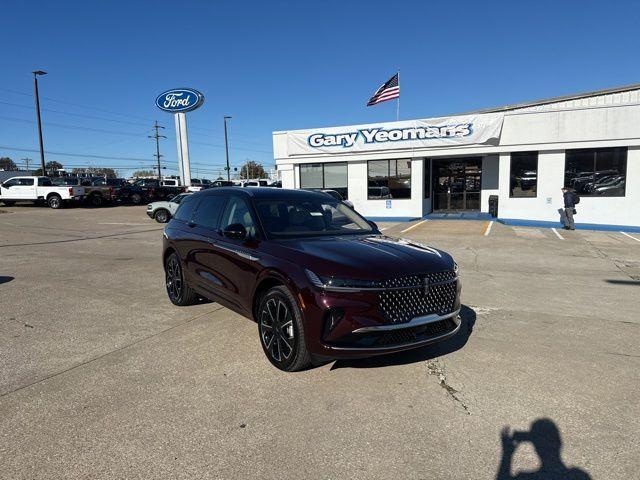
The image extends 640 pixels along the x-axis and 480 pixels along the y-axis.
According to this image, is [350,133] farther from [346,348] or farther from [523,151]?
[346,348]

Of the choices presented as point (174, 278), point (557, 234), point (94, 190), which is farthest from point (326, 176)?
point (94, 190)

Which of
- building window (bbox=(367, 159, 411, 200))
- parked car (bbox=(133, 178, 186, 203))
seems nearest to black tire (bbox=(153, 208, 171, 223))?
building window (bbox=(367, 159, 411, 200))

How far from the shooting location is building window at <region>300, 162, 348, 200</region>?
22984mm

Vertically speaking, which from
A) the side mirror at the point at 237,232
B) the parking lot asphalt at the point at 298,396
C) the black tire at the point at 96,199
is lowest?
the parking lot asphalt at the point at 298,396

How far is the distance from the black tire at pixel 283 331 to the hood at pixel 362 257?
0.38m

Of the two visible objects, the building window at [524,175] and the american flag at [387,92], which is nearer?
the building window at [524,175]

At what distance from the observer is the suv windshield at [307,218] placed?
15.5ft

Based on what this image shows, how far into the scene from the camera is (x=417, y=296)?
12.5 ft

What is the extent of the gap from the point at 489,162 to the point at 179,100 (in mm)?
25683

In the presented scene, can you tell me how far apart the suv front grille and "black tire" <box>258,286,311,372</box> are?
0.76 m

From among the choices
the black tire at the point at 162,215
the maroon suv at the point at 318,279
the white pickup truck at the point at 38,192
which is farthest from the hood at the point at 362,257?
the white pickup truck at the point at 38,192

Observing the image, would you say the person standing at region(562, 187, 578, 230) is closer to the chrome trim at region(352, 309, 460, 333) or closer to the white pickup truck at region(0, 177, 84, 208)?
the chrome trim at region(352, 309, 460, 333)

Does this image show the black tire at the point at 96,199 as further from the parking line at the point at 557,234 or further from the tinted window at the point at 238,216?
Result: the tinted window at the point at 238,216

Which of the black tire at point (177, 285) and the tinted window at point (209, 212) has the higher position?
the tinted window at point (209, 212)
